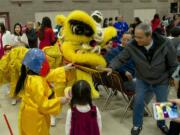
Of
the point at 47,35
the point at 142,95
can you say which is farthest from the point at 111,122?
the point at 47,35

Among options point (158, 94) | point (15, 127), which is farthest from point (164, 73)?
point (15, 127)

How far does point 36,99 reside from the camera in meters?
2.71

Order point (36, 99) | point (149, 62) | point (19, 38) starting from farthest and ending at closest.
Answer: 1. point (19, 38)
2. point (149, 62)
3. point (36, 99)

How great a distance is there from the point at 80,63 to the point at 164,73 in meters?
1.06

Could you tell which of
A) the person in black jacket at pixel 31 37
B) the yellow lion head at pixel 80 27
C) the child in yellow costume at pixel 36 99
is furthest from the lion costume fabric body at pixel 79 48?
the person in black jacket at pixel 31 37

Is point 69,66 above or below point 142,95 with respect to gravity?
above

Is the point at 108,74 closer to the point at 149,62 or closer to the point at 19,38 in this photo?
the point at 149,62

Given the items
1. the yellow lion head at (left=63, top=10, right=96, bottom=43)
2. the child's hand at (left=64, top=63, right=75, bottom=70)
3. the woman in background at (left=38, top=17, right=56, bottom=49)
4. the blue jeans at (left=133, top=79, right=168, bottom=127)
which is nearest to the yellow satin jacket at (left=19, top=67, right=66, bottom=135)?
the child's hand at (left=64, top=63, right=75, bottom=70)

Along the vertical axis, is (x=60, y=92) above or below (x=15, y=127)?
above

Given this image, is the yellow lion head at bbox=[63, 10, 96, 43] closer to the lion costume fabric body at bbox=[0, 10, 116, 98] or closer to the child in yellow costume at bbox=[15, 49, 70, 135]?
the lion costume fabric body at bbox=[0, 10, 116, 98]

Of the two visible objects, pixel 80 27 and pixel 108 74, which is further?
pixel 80 27

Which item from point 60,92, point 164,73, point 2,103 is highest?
point 164,73

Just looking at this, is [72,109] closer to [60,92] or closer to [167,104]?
[167,104]

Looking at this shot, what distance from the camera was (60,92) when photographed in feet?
14.3
